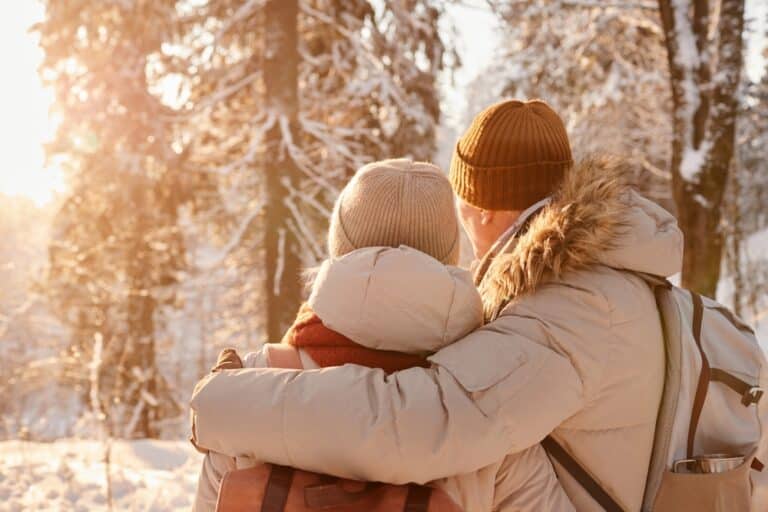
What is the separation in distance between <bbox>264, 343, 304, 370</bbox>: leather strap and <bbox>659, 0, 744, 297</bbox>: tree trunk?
5.93m

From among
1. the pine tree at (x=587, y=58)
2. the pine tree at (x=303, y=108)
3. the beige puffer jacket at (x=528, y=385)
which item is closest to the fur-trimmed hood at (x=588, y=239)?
the beige puffer jacket at (x=528, y=385)

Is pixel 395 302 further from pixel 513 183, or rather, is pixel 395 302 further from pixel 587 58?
pixel 587 58

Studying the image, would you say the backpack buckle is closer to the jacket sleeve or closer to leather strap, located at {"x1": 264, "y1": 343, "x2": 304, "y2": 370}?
the jacket sleeve

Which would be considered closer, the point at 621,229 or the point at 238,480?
the point at 238,480

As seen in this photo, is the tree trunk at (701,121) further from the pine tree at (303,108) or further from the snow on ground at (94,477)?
the snow on ground at (94,477)

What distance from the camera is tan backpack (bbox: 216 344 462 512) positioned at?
174 cm

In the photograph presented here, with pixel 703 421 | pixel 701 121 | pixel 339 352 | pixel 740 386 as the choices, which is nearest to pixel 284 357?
pixel 339 352

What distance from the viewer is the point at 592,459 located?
2098mm

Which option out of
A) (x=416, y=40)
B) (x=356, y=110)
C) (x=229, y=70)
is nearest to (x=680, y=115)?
(x=416, y=40)

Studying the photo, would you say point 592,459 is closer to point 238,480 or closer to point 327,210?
point 238,480

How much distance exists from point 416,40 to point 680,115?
3.42 metres

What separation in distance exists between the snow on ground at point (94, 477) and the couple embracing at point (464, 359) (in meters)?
4.81

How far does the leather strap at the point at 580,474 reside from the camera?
6.88 ft

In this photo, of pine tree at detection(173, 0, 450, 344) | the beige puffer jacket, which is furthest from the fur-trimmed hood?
pine tree at detection(173, 0, 450, 344)
